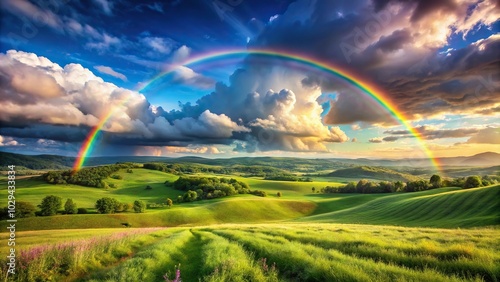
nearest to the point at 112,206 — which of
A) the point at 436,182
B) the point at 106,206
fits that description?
the point at 106,206

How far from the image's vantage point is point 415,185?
347ft

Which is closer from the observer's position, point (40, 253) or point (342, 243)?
point (40, 253)

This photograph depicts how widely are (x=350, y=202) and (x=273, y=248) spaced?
10244 cm

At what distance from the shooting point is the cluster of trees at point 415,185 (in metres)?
78.1

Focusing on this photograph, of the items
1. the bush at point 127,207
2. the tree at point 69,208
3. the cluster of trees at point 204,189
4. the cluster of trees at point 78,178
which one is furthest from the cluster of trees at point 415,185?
the cluster of trees at point 78,178

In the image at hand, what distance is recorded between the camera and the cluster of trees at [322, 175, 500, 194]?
256 ft

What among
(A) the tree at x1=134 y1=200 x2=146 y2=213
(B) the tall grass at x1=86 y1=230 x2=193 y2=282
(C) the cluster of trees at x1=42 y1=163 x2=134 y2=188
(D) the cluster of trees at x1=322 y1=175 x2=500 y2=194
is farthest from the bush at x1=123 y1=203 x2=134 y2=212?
(D) the cluster of trees at x1=322 y1=175 x2=500 y2=194

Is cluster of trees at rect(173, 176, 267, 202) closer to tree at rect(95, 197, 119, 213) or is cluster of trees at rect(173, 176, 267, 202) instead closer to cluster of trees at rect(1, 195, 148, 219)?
cluster of trees at rect(1, 195, 148, 219)

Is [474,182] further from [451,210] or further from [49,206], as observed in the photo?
[49,206]

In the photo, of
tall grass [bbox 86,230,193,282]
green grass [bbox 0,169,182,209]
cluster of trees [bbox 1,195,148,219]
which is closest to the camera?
tall grass [bbox 86,230,193,282]

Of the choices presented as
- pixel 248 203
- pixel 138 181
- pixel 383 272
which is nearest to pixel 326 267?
pixel 383 272

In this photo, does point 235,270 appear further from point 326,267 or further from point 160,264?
point 160,264

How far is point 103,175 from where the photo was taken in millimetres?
165625

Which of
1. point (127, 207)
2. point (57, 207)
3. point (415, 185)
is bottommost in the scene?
point (127, 207)
